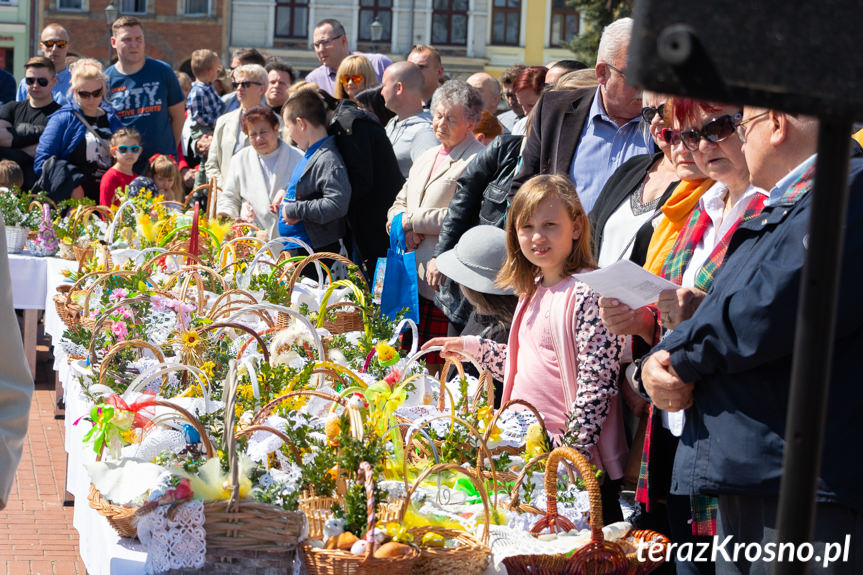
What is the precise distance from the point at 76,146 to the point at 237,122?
1332mm

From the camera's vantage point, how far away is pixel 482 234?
13.8 ft

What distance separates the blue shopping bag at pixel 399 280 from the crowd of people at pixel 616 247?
8 centimetres

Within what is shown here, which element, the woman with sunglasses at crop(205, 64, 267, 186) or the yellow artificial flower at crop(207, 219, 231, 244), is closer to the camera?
the yellow artificial flower at crop(207, 219, 231, 244)

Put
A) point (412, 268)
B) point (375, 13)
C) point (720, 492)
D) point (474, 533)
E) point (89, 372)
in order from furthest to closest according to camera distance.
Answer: point (375, 13) < point (412, 268) < point (89, 372) < point (474, 533) < point (720, 492)

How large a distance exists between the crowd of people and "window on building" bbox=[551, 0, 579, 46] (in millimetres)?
35536

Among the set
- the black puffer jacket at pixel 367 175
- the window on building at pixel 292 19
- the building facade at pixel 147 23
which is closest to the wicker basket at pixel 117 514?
the black puffer jacket at pixel 367 175

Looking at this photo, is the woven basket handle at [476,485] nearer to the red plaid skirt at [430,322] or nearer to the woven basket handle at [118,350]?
the woven basket handle at [118,350]

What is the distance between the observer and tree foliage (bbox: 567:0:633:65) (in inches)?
1104

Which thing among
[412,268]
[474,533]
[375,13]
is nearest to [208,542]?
[474,533]

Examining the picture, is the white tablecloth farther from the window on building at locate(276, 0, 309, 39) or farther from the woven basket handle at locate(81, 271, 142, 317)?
the window on building at locate(276, 0, 309, 39)

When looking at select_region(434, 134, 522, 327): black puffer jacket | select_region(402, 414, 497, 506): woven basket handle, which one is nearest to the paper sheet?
select_region(402, 414, 497, 506): woven basket handle

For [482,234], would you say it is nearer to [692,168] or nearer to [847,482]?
[692,168]

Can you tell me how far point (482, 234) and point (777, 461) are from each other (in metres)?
2.13

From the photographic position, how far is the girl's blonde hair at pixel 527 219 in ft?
A: 11.6
